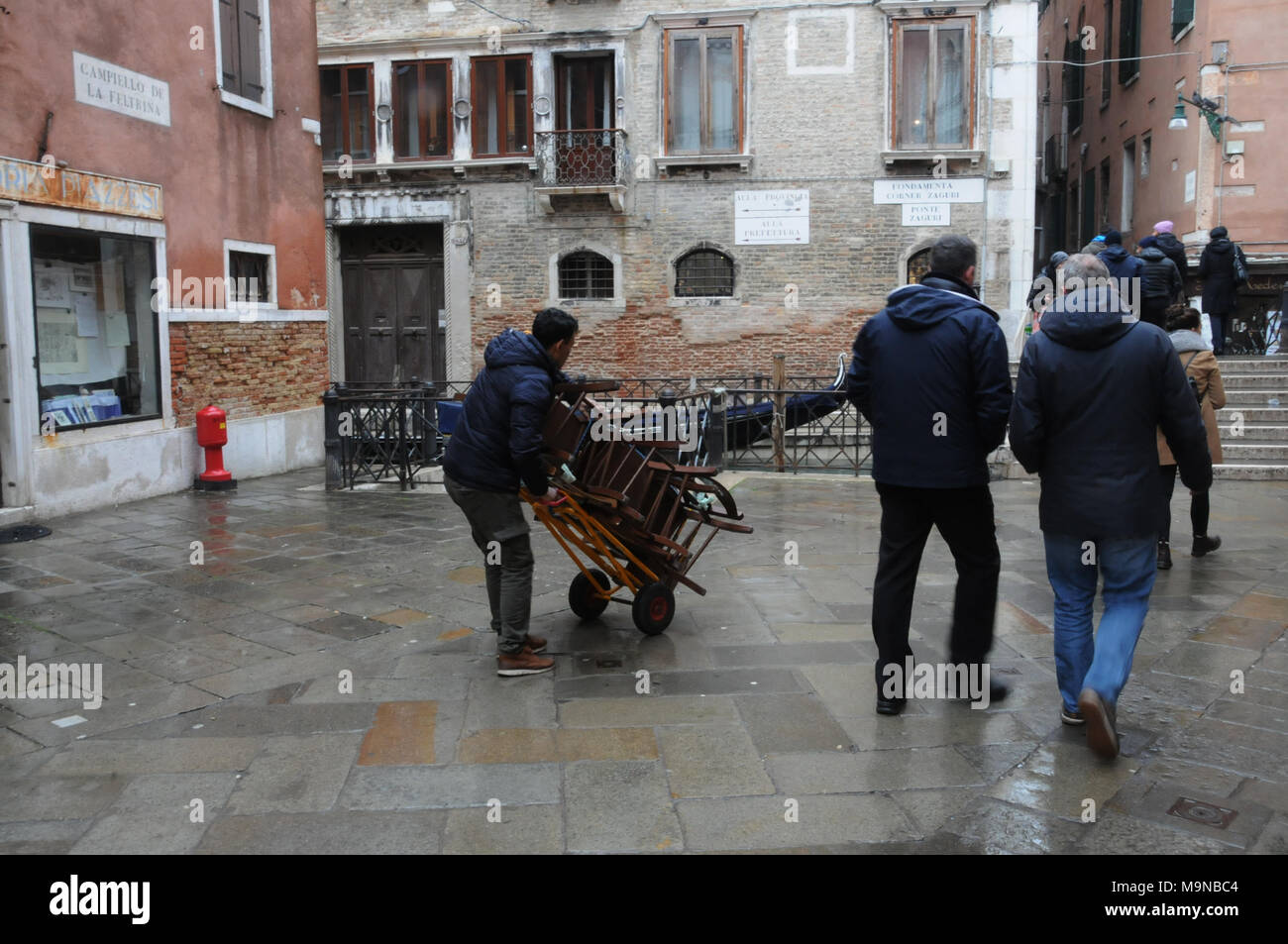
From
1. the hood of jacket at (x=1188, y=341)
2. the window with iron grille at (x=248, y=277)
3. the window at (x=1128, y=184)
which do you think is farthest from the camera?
the window at (x=1128, y=184)

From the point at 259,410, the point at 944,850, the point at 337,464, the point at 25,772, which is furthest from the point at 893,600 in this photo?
the point at 259,410

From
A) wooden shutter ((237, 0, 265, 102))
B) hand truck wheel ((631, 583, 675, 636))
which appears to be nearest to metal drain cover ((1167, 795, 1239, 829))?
hand truck wheel ((631, 583, 675, 636))

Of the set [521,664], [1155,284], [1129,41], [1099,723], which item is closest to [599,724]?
[521,664]

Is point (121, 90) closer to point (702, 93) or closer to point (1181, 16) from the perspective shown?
point (702, 93)

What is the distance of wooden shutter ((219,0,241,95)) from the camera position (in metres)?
11.5

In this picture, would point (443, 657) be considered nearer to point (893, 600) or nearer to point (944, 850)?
point (893, 600)

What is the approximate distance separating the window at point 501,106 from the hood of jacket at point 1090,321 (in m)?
15.7

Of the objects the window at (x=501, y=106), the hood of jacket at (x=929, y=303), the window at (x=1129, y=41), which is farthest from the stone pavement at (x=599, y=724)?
the window at (x=1129, y=41)

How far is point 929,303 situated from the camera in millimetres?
4062

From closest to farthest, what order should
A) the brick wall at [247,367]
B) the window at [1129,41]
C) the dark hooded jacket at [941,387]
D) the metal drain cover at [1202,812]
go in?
the metal drain cover at [1202,812], the dark hooded jacket at [941,387], the brick wall at [247,367], the window at [1129,41]

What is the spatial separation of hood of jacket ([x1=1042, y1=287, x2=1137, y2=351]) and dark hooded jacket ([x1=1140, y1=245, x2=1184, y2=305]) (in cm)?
515

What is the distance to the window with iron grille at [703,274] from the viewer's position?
18.0m

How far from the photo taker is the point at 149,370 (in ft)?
34.7

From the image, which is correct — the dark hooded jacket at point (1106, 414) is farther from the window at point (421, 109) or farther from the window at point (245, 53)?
the window at point (421, 109)
